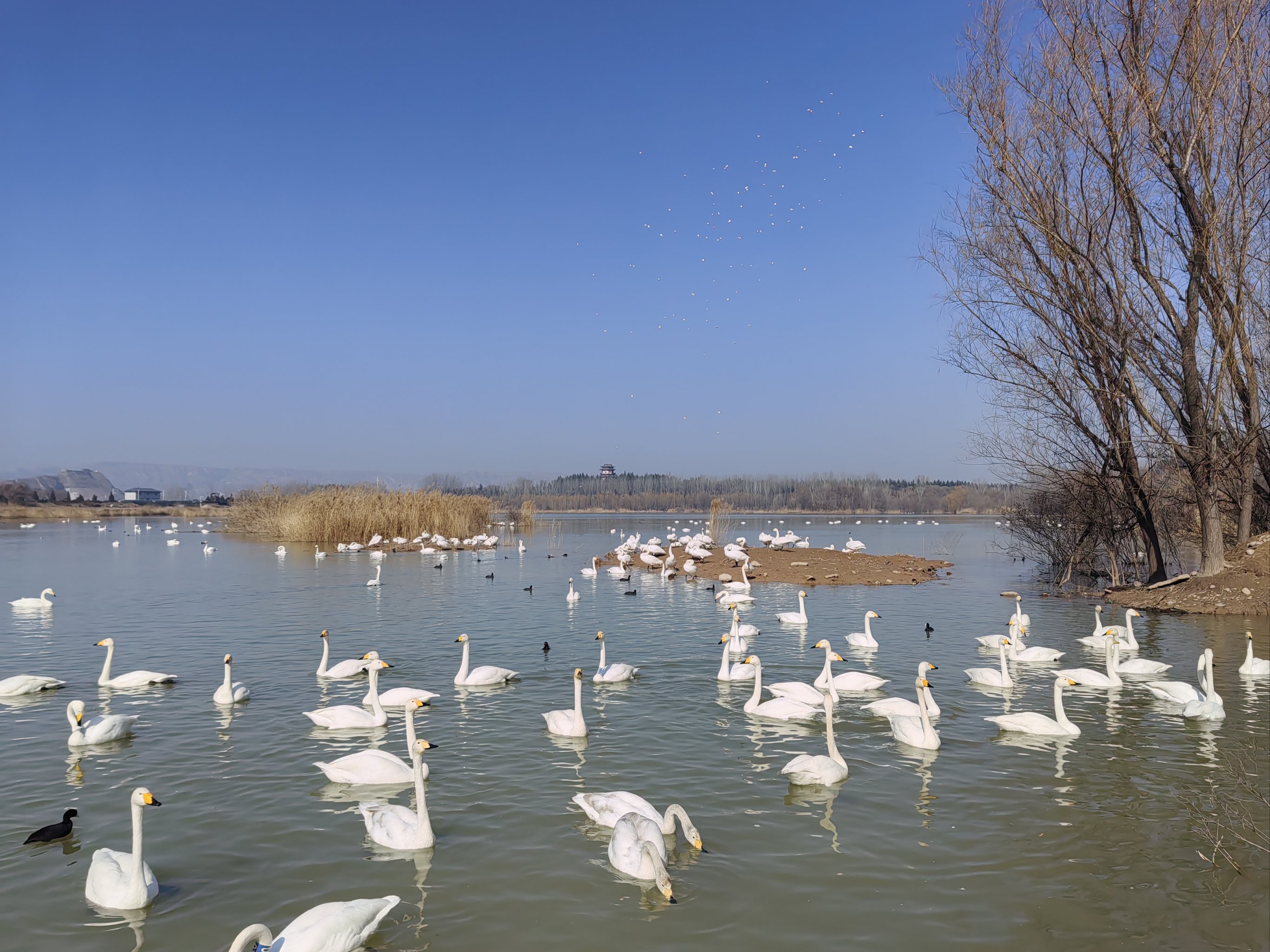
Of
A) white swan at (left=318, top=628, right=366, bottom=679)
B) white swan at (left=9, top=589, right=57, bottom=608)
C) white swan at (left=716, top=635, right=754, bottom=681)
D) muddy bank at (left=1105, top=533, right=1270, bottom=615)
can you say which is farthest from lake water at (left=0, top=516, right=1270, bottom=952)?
white swan at (left=9, top=589, right=57, bottom=608)

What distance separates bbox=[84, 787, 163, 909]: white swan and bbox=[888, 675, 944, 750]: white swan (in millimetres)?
7069

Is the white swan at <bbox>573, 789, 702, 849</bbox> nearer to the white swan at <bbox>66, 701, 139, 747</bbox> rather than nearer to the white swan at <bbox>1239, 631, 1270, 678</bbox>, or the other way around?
the white swan at <bbox>66, 701, 139, 747</bbox>

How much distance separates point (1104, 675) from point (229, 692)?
1165 cm

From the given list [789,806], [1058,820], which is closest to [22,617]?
[789,806]

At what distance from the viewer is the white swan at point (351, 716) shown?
994 cm

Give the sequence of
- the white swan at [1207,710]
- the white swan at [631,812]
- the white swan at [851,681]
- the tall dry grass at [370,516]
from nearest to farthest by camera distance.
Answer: the white swan at [631,812], the white swan at [1207,710], the white swan at [851,681], the tall dry grass at [370,516]

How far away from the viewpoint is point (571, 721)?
9688 mm

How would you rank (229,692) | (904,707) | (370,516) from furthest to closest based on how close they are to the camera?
(370,516), (229,692), (904,707)

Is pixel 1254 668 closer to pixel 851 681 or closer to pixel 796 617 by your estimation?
pixel 851 681

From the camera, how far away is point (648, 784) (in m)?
8.10

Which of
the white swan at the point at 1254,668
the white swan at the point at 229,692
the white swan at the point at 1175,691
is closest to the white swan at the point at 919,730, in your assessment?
the white swan at the point at 1175,691

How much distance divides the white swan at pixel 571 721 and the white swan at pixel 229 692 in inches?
167

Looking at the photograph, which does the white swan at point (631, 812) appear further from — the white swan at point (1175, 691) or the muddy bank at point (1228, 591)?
the muddy bank at point (1228, 591)

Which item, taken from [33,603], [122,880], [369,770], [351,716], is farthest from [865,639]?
[33,603]
